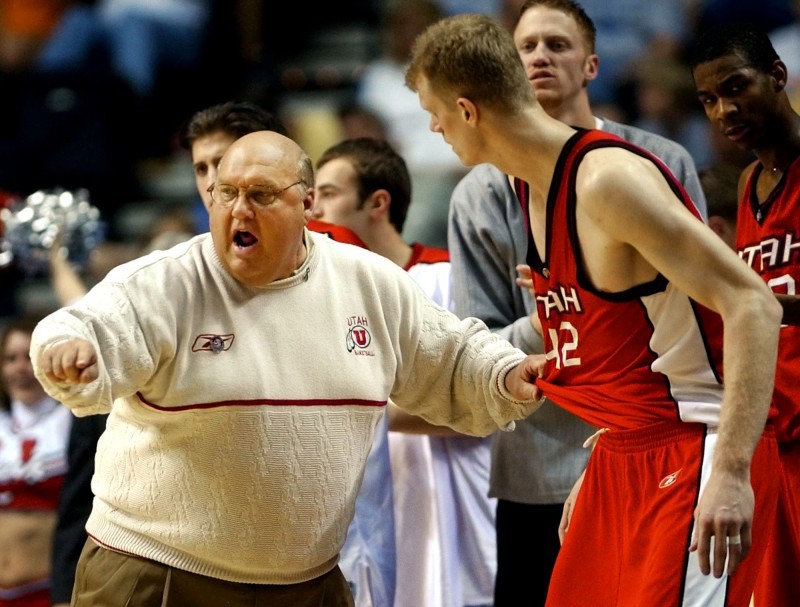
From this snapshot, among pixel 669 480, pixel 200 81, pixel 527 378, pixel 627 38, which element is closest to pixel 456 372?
pixel 527 378

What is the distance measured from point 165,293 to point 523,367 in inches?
34.5

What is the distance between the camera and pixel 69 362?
293 centimetres

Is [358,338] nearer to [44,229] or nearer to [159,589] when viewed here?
[159,589]

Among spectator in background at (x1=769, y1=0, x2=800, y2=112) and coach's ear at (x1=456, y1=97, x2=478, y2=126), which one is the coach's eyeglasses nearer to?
coach's ear at (x1=456, y1=97, x2=478, y2=126)

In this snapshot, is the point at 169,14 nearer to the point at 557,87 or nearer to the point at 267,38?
the point at 267,38

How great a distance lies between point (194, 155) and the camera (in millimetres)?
4543

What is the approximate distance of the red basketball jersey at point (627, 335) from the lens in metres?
3.02

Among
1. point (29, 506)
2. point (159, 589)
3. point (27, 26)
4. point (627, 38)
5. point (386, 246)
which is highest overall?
point (27, 26)

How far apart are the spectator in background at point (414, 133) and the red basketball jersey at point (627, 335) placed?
4.97 metres

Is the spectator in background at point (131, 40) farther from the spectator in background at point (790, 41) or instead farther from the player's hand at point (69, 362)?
the player's hand at point (69, 362)

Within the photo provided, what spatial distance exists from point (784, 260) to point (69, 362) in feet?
6.27

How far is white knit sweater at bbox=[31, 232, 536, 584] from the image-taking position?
3254 millimetres

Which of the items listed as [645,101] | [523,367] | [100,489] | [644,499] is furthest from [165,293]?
[645,101]

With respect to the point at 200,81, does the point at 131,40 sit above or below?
above
